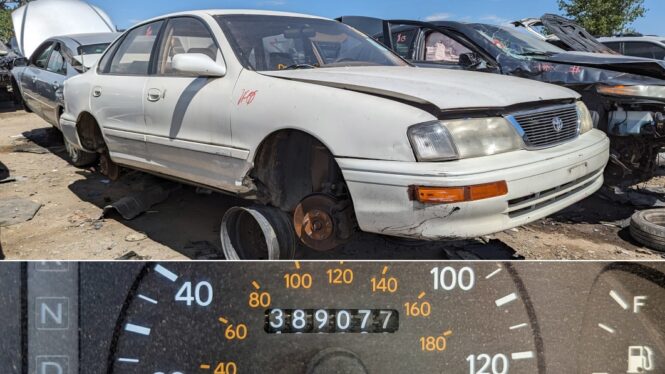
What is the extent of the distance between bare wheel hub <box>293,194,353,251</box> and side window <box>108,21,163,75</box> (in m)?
1.76

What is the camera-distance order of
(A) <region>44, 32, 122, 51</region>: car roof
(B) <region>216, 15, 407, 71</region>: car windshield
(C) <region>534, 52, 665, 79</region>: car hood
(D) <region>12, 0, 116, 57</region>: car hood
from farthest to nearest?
(D) <region>12, 0, 116, 57</region>: car hood → (A) <region>44, 32, 122, 51</region>: car roof → (C) <region>534, 52, 665, 79</region>: car hood → (B) <region>216, 15, 407, 71</region>: car windshield

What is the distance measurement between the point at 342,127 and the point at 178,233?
5.04ft

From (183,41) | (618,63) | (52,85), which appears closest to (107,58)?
(183,41)

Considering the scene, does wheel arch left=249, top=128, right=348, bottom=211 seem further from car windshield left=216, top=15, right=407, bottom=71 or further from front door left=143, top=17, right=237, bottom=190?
car windshield left=216, top=15, right=407, bottom=71

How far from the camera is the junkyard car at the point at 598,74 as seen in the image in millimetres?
3838

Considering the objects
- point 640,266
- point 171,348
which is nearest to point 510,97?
point 640,266

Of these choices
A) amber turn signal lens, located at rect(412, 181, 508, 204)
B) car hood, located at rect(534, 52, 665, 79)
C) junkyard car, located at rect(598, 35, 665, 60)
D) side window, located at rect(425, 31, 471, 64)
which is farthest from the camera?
junkyard car, located at rect(598, 35, 665, 60)

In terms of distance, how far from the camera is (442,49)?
5098 mm

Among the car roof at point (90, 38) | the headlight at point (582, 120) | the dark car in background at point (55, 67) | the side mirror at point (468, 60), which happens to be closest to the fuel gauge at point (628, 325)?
the headlight at point (582, 120)

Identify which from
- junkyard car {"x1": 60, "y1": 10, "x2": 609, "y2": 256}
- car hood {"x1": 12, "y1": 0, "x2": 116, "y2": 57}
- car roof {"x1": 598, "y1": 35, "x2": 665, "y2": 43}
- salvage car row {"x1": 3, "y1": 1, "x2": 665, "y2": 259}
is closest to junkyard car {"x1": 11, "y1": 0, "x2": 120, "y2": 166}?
car hood {"x1": 12, "y1": 0, "x2": 116, "y2": 57}

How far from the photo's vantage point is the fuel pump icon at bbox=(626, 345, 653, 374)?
1.48 metres

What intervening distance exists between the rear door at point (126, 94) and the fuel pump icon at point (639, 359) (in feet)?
9.59

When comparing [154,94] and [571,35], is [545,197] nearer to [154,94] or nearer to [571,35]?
[154,94]

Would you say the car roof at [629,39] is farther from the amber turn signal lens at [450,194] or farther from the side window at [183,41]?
the amber turn signal lens at [450,194]
